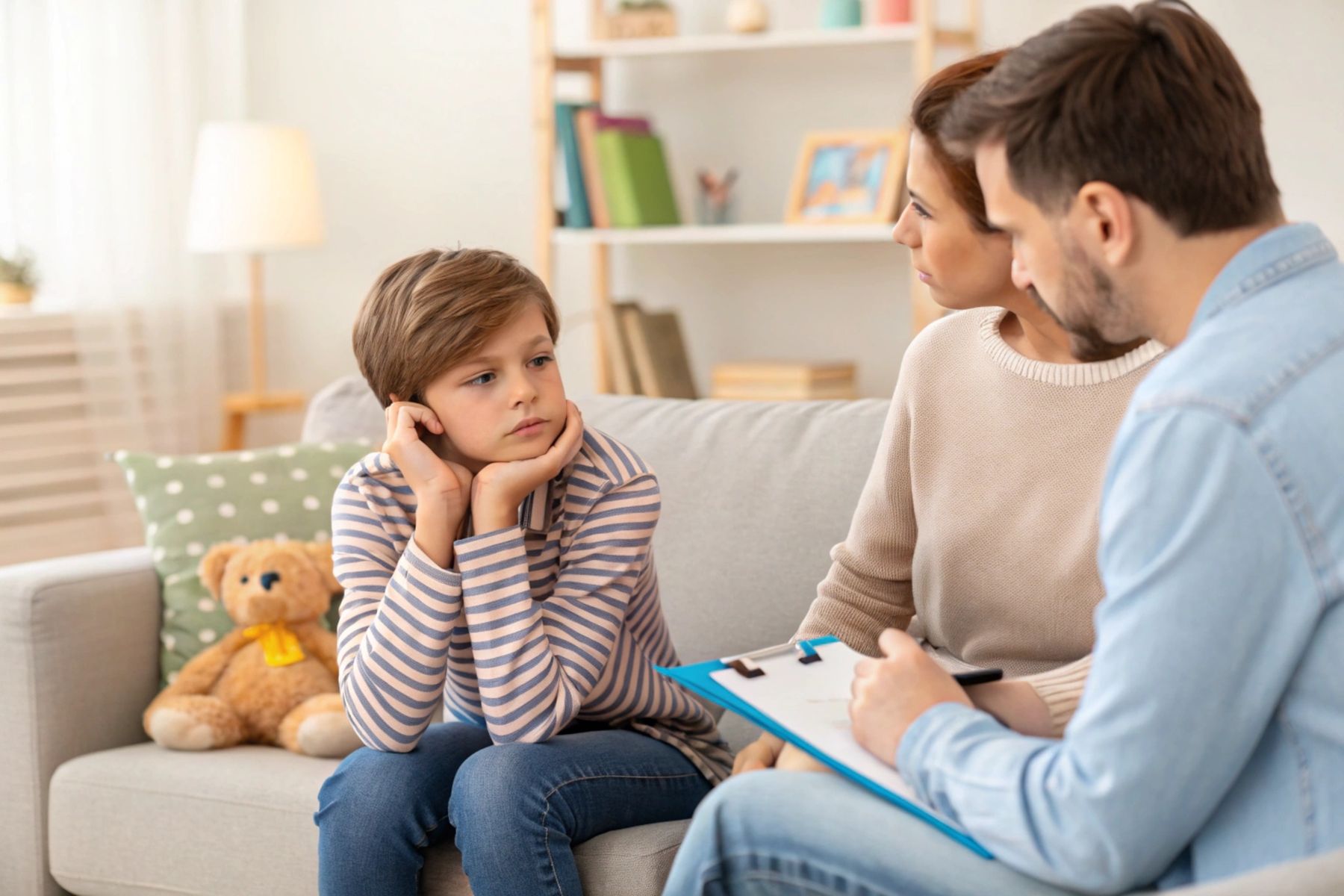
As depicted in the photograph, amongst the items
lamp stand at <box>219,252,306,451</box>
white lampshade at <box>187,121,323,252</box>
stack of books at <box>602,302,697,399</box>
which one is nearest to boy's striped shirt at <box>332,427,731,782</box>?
stack of books at <box>602,302,697,399</box>

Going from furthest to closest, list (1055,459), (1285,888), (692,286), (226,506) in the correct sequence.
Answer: (692,286), (226,506), (1055,459), (1285,888)

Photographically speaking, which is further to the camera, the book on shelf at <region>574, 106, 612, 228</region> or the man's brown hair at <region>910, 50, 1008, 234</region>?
the book on shelf at <region>574, 106, 612, 228</region>

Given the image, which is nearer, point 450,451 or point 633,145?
point 450,451

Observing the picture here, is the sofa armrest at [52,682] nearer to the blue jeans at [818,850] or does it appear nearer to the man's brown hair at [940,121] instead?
the blue jeans at [818,850]

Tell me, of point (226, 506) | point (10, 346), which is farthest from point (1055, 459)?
point (10, 346)

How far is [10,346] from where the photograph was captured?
338 cm

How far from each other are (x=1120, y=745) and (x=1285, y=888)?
118mm

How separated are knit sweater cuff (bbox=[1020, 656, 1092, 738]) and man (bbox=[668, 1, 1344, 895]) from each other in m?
0.16

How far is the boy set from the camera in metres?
1.37

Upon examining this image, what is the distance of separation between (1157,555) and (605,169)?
263 cm

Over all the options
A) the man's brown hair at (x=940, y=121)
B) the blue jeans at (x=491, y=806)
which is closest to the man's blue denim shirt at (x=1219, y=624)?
the man's brown hair at (x=940, y=121)

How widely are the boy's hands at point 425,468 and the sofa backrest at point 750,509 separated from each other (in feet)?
1.64

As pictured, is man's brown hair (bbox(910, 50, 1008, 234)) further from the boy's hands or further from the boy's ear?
the boy's ear

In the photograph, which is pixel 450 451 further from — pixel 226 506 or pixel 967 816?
pixel 967 816
